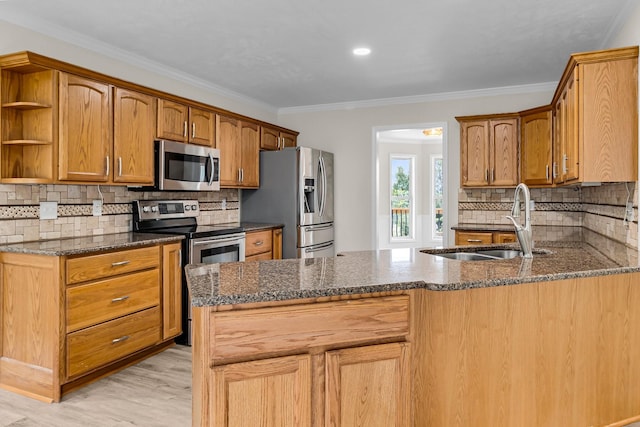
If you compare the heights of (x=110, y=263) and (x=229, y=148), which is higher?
(x=229, y=148)

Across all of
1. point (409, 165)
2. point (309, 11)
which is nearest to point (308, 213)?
point (309, 11)

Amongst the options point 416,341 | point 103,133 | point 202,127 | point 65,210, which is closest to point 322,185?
point 202,127

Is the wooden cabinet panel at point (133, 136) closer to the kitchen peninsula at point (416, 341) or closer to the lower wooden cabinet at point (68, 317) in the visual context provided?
the lower wooden cabinet at point (68, 317)

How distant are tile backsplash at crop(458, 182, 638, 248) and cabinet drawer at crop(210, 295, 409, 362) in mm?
2603

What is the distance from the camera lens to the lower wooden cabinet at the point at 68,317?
2.64 metres

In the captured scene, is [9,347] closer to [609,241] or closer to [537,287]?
[537,287]

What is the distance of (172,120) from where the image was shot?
12.6 feet

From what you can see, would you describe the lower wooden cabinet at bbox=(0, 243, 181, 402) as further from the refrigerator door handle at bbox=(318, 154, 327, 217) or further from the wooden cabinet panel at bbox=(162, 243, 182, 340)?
the refrigerator door handle at bbox=(318, 154, 327, 217)

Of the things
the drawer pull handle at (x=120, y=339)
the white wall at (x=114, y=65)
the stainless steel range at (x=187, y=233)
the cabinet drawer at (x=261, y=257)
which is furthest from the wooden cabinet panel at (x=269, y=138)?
the drawer pull handle at (x=120, y=339)

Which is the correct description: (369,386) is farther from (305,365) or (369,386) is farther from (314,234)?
(314,234)

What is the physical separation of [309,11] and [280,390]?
95.3 inches

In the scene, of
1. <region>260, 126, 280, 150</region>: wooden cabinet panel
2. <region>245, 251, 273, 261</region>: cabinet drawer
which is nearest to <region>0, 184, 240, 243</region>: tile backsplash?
<region>245, 251, 273, 261</region>: cabinet drawer

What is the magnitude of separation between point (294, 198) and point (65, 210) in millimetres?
2316

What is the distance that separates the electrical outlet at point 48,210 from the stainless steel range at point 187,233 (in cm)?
67
